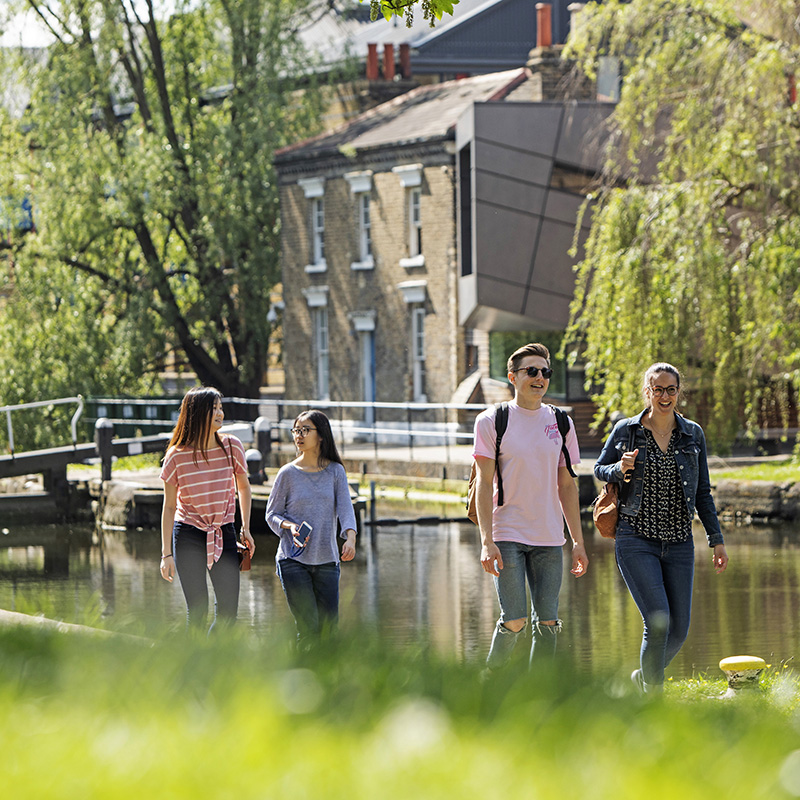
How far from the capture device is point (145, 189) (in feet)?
109

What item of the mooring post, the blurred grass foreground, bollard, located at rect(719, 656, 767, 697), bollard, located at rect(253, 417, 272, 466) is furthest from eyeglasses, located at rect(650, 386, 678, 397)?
the mooring post

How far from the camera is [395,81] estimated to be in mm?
39844

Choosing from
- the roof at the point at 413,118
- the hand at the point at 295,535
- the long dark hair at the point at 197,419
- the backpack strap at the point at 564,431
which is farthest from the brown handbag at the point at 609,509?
the roof at the point at 413,118

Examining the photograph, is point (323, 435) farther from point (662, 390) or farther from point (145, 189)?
point (145, 189)

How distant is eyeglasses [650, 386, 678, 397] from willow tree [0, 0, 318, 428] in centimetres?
2556

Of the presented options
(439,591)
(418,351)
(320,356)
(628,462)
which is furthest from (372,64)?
(628,462)

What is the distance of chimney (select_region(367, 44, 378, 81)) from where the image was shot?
1570 inches

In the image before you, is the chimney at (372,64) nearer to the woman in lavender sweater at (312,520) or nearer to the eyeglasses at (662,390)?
the woman in lavender sweater at (312,520)

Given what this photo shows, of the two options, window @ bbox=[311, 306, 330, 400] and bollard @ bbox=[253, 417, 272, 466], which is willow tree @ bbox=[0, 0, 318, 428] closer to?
window @ bbox=[311, 306, 330, 400]

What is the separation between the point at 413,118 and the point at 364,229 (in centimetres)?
288

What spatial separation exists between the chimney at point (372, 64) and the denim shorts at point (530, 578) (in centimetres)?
3347

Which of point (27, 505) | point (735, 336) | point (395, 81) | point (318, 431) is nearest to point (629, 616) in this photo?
point (318, 431)

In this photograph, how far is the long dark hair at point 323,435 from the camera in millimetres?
8484

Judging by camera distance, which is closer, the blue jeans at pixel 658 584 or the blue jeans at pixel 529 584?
the blue jeans at pixel 658 584
